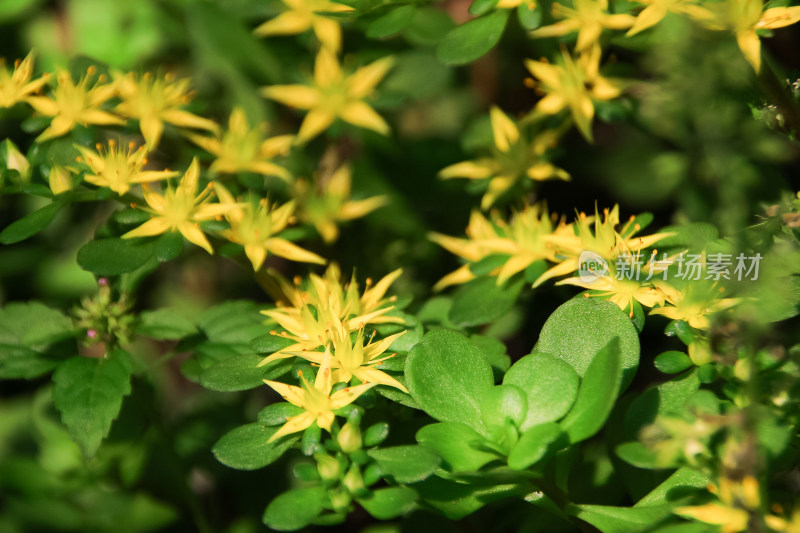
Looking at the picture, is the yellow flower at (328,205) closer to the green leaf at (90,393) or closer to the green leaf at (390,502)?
the green leaf at (90,393)

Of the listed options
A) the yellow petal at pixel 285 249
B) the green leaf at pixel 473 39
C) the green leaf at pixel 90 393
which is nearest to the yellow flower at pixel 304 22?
the green leaf at pixel 473 39

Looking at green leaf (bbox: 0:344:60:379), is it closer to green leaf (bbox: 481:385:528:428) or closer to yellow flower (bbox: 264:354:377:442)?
yellow flower (bbox: 264:354:377:442)

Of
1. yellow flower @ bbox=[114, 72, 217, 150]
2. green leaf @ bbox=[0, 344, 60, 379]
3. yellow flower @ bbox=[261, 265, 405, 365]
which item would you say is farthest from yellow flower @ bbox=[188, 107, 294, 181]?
green leaf @ bbox=[0, 344, 60, 379]

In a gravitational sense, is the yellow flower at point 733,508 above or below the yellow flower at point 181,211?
below

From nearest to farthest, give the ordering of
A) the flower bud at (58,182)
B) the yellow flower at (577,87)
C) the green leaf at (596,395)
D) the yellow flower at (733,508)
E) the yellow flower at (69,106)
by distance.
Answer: the yellow flower at (733,508) → the green leaf at (596,395) → the flower bud at (58,182) → the yellow flower at (69,106) → the yellow flower at (577,87)

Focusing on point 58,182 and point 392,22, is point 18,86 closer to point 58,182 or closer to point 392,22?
point 58,182

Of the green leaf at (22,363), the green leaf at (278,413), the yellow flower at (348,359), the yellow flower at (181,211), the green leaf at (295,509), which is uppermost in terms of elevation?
the yellow flower at (181,211)

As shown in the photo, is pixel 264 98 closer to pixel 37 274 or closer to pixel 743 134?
pixel 37 274
